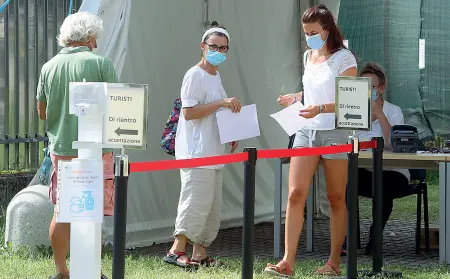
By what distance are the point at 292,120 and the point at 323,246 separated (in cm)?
233

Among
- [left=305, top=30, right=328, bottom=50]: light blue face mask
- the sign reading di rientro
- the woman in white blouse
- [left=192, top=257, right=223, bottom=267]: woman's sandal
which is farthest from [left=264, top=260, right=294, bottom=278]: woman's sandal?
the sign reading di rientro

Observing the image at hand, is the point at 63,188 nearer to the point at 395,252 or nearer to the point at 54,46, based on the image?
the point at 395,252

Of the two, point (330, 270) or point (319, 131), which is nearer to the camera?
point (319, 131)

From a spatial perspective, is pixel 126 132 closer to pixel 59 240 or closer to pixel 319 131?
pixel 59 240

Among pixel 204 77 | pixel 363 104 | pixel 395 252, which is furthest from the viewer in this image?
pixel 395 252

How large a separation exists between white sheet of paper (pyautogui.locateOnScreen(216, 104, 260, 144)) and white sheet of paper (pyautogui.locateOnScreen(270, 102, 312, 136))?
454 mm

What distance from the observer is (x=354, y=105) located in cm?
629

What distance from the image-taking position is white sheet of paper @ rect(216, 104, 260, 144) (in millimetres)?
7066

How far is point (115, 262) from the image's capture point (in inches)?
193

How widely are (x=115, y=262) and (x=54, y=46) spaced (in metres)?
4.96

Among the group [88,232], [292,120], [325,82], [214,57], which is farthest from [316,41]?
[88,232]

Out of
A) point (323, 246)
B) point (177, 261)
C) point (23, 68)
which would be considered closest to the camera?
point (177, 261)

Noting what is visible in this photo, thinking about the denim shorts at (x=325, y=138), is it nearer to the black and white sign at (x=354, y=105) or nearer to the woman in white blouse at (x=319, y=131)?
the woman in white blouse at (x=319, y=131)

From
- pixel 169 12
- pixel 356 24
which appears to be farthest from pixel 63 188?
pixel 356 24
